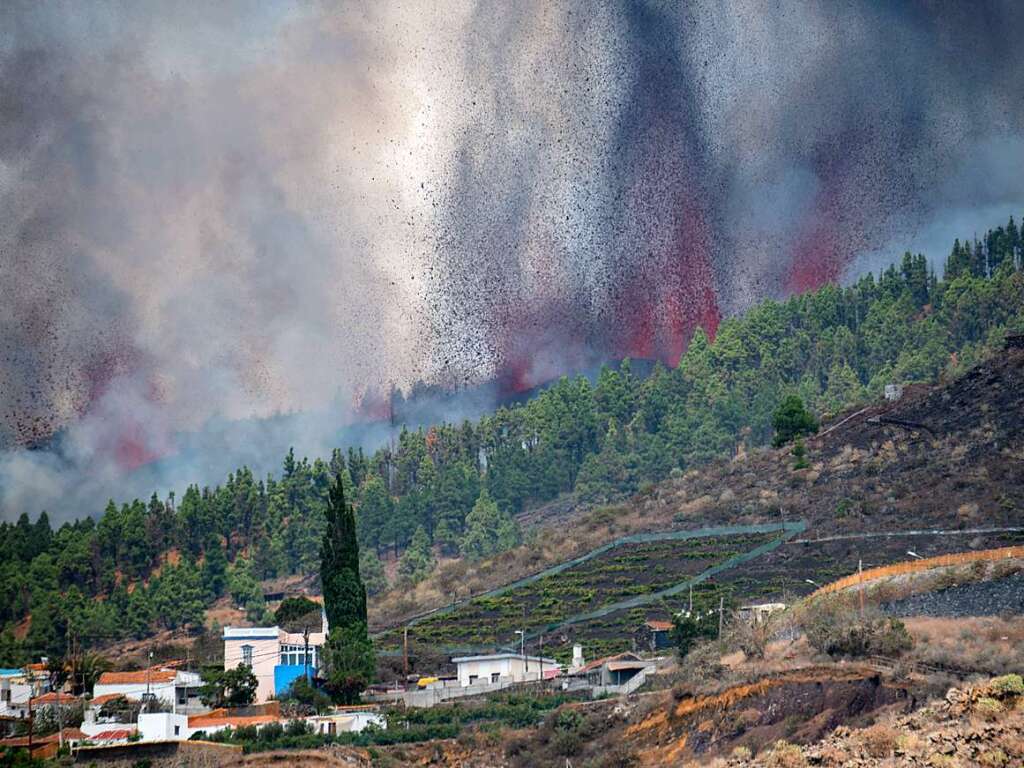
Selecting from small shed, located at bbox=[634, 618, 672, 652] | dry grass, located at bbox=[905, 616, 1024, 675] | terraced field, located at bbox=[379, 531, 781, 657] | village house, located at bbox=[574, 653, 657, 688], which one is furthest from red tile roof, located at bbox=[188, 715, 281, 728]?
dry grass, located at bbox=[905, 616, 1024, 675]

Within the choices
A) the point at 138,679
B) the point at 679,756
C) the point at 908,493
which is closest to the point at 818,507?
the point at 908,493

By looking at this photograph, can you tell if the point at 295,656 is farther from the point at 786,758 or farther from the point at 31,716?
the point at 786,758

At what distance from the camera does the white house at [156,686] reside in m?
79.3

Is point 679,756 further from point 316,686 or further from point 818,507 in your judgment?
point 818,507

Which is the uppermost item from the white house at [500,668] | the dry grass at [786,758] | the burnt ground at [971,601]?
the white house at [500,668]

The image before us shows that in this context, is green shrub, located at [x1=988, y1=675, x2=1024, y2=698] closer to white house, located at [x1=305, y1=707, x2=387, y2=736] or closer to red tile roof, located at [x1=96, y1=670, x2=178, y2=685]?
white house, located at [x1=305, y1=707, x2=387, y2=736]

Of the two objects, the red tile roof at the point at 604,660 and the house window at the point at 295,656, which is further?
the house window at the point at 295,656

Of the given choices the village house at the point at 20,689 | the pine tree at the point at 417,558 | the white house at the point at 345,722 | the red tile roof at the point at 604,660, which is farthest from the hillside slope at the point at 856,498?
the village house at the point at 20,689

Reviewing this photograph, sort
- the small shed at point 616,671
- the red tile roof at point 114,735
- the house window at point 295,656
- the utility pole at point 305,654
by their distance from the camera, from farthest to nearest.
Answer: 1. the house window at point 295,656
2. the utility pole at point 305,654
3. the small shed at point 616,671
4. the red tile roof at point 114,735

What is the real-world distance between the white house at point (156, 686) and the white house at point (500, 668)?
37.3ft

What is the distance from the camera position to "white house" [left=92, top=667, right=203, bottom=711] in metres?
79.3

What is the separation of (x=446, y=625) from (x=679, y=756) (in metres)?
42.4

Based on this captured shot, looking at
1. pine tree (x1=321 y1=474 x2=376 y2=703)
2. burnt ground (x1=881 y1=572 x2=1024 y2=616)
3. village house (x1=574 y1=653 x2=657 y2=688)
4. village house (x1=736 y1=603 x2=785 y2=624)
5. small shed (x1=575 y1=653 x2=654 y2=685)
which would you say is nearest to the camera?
burnt ground (x1=881 y1=572 x2=1024 y2=616)

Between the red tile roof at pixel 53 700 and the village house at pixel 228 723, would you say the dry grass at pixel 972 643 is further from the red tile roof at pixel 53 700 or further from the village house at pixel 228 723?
the red tile roof at pixel 53 700
